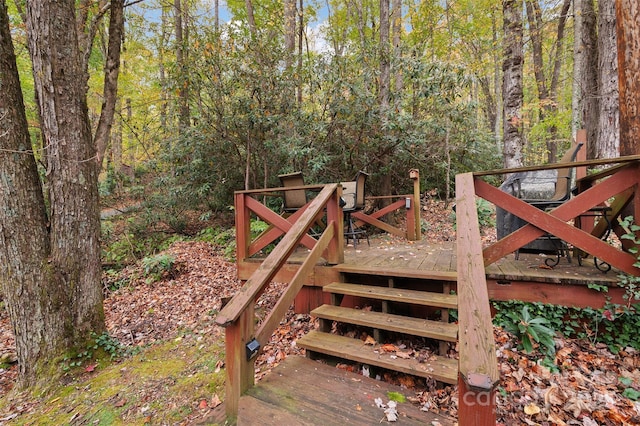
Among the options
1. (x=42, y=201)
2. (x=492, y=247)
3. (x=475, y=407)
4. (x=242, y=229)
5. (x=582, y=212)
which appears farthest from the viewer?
(x=242, y=229)

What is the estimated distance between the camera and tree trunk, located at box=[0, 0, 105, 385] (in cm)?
308

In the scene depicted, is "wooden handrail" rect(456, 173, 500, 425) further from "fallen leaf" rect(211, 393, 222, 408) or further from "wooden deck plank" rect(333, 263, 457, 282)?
"fallen leaf" rect(211, 393, 222, 408)

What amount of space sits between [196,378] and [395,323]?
198cm

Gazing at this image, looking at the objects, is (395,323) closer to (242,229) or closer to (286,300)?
(286,300)

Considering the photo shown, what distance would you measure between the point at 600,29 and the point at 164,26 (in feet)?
35.2

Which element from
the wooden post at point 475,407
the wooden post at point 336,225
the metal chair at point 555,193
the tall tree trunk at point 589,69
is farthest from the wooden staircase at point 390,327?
the tall tree trunk at point 589,69

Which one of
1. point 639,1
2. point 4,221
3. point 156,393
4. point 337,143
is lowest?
point 156,393

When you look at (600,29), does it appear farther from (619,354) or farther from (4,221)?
(4,221)

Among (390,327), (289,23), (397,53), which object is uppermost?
(289,23)

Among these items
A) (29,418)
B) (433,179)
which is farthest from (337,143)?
(29,418)

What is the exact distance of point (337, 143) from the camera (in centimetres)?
660

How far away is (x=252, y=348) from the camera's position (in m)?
1.88

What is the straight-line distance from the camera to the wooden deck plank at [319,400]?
170 cm

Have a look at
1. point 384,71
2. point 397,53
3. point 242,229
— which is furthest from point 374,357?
point 397,53
